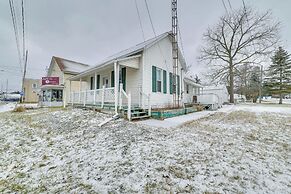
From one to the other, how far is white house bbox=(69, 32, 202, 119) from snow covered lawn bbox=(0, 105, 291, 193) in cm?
338

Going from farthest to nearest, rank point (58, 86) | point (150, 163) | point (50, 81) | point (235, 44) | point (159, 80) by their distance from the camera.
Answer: point (235, 44)
point (58, 86)
point (50, 81)
point (159, 80)
point (150, 163)

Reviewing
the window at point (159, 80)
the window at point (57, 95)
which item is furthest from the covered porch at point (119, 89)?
the window at point (57, 95)

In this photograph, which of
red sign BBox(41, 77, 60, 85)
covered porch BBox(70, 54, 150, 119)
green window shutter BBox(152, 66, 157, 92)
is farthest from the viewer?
red sign BBox(41, 77, 60, 85)

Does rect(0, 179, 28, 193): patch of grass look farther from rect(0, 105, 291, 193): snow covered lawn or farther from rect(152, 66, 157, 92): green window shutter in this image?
rect(152, 66, 157, 92): green window shutter

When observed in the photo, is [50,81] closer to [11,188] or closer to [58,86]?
[58,86]

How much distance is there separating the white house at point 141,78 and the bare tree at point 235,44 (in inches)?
552

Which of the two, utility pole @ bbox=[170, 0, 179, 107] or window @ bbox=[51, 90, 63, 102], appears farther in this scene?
window @ bbox=[51, 90, 63, 102]

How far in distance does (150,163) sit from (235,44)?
26026 mm

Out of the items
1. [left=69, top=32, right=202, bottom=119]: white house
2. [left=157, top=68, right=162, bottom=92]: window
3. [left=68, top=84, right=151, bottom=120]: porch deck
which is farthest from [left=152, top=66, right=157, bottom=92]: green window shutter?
[left=68, top=84, right=151, bottom=120]: porch deck

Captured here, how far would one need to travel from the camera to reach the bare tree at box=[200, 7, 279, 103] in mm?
19297

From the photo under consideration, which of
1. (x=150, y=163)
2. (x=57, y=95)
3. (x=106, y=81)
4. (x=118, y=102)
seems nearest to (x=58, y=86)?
(x=57, y=95)

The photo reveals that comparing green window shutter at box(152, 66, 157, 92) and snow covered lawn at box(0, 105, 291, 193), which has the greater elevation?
green window shutter at box(152, 66, 157, 92)

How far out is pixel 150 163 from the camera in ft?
10.4

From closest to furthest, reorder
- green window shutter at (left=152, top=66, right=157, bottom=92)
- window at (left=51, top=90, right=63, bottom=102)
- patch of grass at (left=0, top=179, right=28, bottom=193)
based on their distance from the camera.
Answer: patch of grass at (left=0, top=179, right=28, bottom=193)
green window shutter at (left=152, top=66, right=157, bottom=92)
window at (left=51, top=90, right=63, bottom=102)
